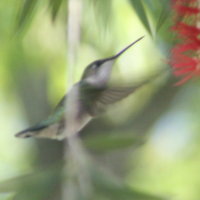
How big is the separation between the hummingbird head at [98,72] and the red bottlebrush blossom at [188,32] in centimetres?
12

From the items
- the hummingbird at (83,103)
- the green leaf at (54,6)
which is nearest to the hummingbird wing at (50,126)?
the hummingbird at (83,103)

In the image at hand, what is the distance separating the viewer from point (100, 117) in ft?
2.12

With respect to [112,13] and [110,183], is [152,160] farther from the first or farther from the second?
[112,13]

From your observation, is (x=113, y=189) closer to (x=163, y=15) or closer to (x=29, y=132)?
(x=29, y=132)

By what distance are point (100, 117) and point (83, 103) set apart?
5 cm

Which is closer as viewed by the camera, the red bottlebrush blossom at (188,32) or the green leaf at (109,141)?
the red bottlebrush blossom at (188,32)

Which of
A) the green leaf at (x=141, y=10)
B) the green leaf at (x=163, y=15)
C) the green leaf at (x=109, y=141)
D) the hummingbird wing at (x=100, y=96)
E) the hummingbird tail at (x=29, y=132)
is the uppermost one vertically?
the green leaf at (x=141, y=10)

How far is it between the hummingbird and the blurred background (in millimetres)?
19

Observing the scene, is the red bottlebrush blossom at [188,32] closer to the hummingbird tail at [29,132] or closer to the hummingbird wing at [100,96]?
the hummingbird wing at [100,96]

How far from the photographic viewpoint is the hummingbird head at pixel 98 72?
0.62m

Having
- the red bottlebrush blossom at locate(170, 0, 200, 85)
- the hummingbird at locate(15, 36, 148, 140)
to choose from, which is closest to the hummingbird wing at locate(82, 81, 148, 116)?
the hummingbird at locate(15, 36, 148, 140)

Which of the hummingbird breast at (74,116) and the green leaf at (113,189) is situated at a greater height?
the hummingbird breast at (74,116)

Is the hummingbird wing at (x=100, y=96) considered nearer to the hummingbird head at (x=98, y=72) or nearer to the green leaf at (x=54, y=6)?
the hummingbird head at (x=98, y=72)

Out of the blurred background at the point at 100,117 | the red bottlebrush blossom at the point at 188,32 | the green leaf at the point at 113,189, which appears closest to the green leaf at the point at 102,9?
the blurred background at the point at 100,117
